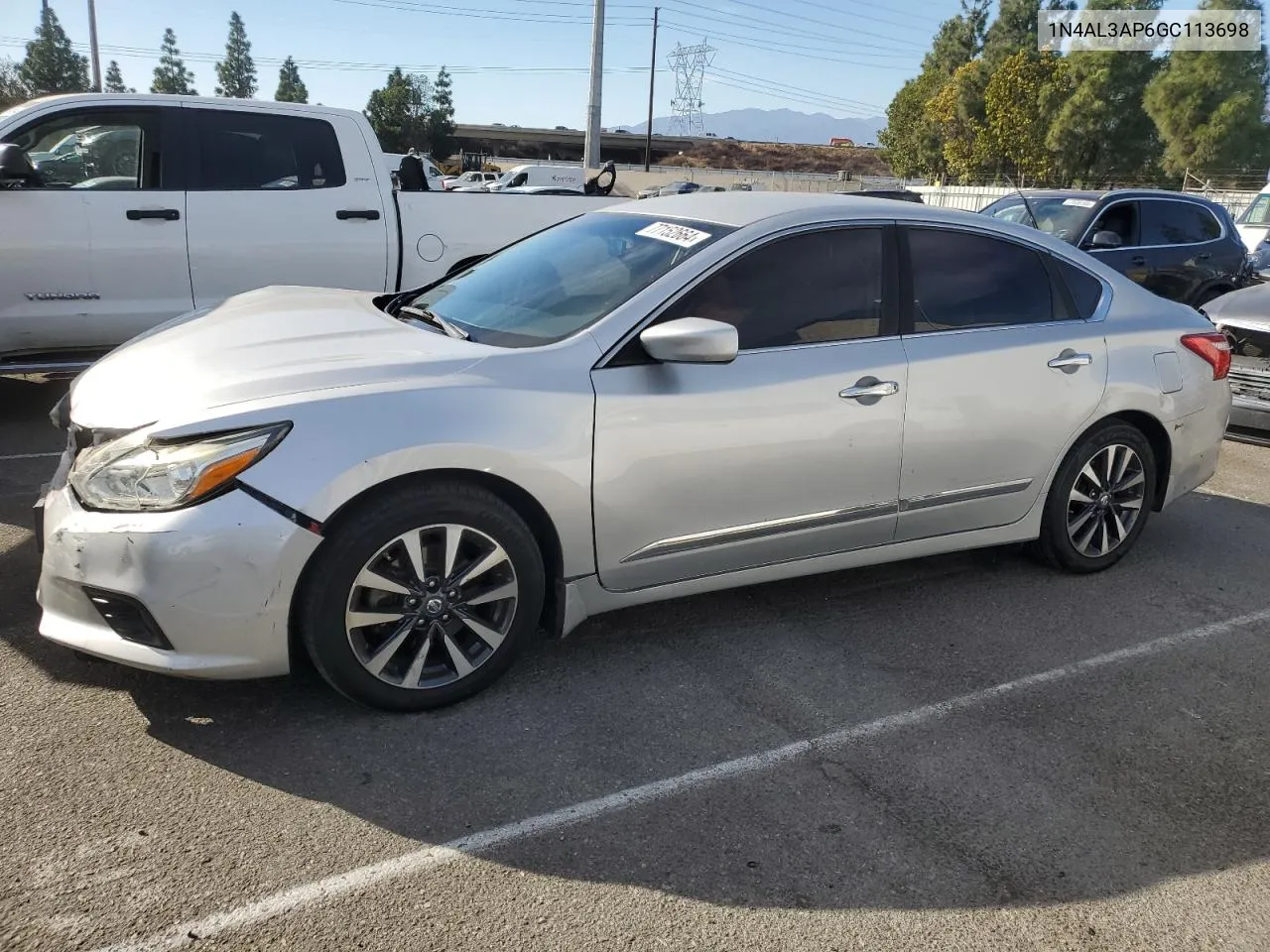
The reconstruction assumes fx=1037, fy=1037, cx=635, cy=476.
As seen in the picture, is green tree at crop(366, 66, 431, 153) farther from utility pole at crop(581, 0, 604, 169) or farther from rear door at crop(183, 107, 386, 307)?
rear door at crop(183, 107, 386, 307)

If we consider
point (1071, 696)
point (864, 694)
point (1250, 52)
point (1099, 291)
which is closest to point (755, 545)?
point (864, 694)

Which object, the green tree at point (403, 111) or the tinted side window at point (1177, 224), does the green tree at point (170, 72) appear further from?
the tinted side window at point (1177, 224)

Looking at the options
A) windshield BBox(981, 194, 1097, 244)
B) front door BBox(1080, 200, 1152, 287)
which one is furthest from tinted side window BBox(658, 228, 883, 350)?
front door BBox(1080, 200, 1152, 287)

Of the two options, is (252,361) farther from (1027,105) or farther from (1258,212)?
(1027,105)

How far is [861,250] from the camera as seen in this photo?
13.5ft

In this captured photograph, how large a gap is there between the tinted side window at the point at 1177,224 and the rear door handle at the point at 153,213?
8724 millimetres

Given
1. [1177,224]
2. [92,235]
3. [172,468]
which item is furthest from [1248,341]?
[92,235]

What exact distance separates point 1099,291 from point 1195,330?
60 cm

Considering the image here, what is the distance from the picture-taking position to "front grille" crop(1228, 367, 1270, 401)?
7.04 meters

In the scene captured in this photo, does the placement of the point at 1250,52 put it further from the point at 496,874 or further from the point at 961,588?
the point at 496,874

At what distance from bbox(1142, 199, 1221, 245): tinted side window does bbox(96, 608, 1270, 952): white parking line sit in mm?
7611

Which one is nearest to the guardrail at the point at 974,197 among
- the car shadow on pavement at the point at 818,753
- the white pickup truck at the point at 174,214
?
the white pickup truck at the point at 174,214

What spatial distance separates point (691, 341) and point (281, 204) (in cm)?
435

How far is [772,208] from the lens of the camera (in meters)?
4.06
